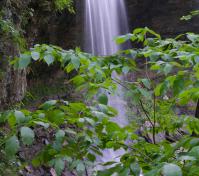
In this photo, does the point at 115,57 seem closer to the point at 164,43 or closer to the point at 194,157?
the point at 164,43

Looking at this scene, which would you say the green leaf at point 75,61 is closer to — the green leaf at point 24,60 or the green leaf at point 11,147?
the green leaf at point 24,60

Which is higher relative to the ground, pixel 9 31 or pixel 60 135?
pixel 9 31

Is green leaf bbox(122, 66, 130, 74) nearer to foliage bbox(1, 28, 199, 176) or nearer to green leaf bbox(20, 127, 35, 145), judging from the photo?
foliage bbox(1, 28, 199, 176)

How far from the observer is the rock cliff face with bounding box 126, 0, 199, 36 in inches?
463

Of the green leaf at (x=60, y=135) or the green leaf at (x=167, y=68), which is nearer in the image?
the green leaf at (x=60, y=135)

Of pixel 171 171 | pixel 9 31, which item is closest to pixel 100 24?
pixel 9 31

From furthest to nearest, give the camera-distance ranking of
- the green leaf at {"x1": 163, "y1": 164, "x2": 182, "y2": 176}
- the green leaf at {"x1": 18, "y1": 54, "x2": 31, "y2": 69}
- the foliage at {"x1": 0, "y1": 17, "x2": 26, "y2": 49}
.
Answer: the foliage at {"x1": 0, "y1": 17, "x2": 26, "y2": 49} → the green leaf at {"x1": 18, "y1": 54, "x2": 31, "y2": 69} → the green leaf at {"x1": 163, "y1": 164, "x2": 182, "y2": 176}

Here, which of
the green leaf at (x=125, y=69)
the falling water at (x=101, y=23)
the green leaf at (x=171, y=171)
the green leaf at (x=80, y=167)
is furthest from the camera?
the falling water at (x=101, y=23)

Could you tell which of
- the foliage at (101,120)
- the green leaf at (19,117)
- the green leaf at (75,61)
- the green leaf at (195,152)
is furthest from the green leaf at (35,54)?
the green leaf at (195,152)

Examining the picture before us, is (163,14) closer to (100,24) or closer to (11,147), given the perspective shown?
(100,24)

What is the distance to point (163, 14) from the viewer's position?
12.0 meters

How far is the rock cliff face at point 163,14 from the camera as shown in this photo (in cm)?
1176

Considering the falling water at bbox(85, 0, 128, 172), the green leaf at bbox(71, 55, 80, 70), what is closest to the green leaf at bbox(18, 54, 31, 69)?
the green leaf at bbox(71, 55, 80, 70)

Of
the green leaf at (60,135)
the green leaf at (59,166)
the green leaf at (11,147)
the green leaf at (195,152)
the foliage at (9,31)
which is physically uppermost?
the foliage at (9,31)
